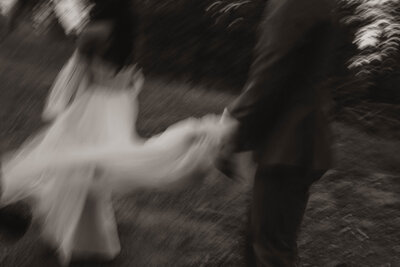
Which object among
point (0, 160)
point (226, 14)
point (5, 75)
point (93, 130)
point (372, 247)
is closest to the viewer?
point (93, 130)

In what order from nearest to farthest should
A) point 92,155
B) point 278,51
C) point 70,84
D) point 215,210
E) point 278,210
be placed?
point 278,51 → point 278,210 → point 92,155 → point 70,84 → point 215,210

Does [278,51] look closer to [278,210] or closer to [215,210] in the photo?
[278,210]

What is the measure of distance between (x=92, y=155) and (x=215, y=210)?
1783 millimetres

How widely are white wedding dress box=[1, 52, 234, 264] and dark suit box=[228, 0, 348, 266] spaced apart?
1.62ft

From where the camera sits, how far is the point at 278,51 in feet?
8.75

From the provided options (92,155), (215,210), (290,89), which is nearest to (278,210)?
(290,89)

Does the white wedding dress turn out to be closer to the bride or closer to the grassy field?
the bride

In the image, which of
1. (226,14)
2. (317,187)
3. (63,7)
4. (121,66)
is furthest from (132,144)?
(63,7)

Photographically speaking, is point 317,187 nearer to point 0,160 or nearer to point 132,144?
point 132,144

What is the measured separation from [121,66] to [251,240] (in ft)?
4.31

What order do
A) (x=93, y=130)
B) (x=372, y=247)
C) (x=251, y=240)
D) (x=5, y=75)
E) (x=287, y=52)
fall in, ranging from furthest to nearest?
(x=5, y=75) → (x=372, y=247) → (x=93, y=130) → (x=251, y=240) → (x=287, y=52)

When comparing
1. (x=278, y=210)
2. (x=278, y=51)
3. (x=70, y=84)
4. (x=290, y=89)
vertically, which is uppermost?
(x=278, y=51)

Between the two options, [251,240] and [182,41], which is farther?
[182,41]

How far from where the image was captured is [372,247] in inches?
182
